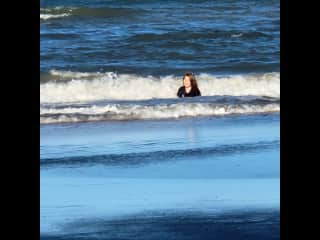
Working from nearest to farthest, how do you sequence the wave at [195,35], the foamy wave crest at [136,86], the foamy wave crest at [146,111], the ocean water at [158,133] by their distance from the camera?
the ocean water at [158,133], the foamy wave crest at [146,111], the foamy wave crest at [136,86], the wave at [195,35]

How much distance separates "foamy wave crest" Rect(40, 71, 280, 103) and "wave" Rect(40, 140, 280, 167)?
592 centimetres

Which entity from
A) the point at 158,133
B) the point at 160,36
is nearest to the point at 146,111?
the point at 158,133

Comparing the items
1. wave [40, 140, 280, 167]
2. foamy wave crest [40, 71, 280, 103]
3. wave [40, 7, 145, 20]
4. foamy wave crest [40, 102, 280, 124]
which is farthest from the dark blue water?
wave [40, 140, 280, 167]

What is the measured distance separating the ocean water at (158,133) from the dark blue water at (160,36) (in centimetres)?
5

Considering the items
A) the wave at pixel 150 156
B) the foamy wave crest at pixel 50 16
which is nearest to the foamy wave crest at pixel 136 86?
the wave at pixel 150 156

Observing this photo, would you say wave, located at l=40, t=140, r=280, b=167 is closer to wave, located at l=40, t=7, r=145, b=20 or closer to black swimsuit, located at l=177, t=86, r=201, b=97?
black swimsuit, located at l=177, t=86, r=201, b=97

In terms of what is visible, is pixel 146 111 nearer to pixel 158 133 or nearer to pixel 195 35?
pixel 158 133

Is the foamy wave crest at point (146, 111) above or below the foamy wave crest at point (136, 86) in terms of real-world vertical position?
below

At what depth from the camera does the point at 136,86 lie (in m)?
15.4

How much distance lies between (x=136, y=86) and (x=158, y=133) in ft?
19.9

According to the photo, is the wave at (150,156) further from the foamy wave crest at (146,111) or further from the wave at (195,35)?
the wave at (195,35)

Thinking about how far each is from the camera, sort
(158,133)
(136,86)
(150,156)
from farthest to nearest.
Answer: (136,86) → (158,133) → (150,156)

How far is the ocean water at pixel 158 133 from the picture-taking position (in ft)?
17.6
